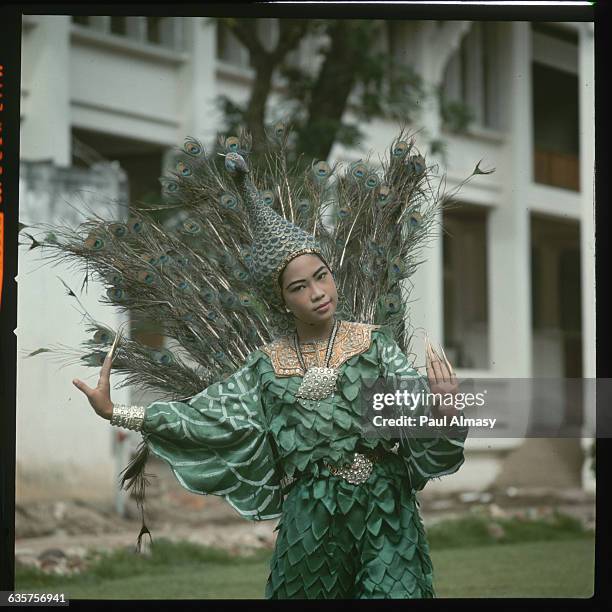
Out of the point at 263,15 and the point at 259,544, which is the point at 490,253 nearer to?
the point at 259,544

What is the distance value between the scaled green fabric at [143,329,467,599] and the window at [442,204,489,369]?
5272mm

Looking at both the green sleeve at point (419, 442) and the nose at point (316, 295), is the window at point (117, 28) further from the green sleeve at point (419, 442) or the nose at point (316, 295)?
the green sleeve at point (419, 442)

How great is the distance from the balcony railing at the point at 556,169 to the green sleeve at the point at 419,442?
5.40m

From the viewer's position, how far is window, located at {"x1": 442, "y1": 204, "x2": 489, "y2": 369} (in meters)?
9.05

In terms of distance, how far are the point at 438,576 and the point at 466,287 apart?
13.6 ft

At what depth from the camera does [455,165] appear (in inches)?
340

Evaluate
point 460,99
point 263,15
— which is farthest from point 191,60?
point 263,15

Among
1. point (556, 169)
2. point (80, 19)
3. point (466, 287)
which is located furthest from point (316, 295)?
point (466, 287)

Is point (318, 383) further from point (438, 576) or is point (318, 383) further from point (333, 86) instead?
point (333, 86)

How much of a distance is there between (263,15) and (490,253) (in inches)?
207

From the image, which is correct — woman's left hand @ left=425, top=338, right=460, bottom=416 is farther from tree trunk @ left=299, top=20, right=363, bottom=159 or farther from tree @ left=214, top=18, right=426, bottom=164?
tree trunk @ left=299, top=20, right=363, bottom=159

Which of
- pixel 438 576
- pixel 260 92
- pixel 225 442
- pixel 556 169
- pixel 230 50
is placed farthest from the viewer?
pixel 556 169

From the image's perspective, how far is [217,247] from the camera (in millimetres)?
3992

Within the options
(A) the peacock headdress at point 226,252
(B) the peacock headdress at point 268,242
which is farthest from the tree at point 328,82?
(B) the peacock headdress at point 268,242
